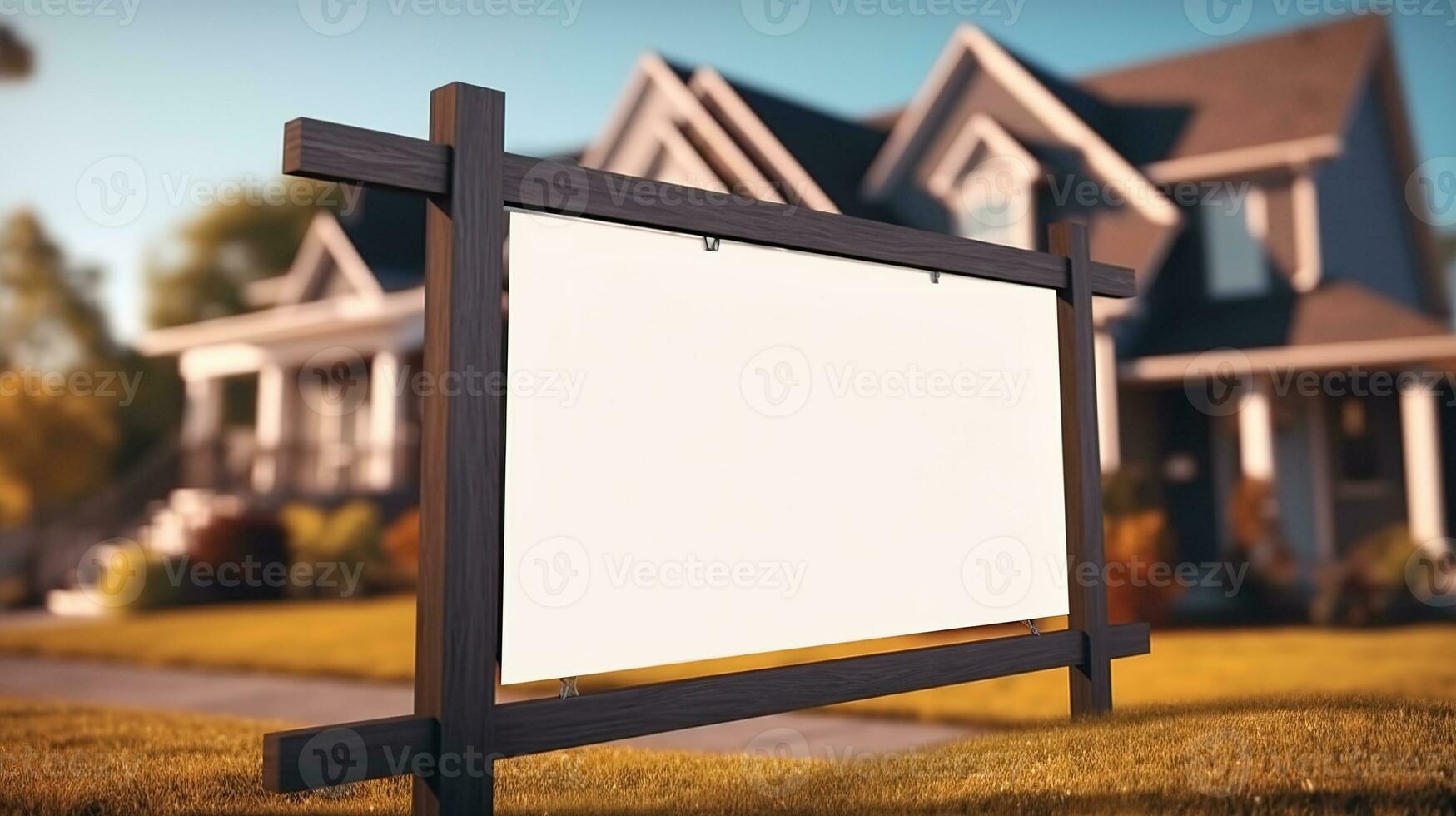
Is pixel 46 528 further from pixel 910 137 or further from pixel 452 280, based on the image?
pixel 452 280

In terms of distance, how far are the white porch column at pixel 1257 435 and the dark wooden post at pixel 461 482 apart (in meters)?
12.5

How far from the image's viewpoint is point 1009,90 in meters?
17.0

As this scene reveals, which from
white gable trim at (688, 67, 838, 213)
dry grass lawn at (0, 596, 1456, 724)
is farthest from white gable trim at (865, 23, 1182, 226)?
dry grass lawn at (0, 596, 1456, 724)

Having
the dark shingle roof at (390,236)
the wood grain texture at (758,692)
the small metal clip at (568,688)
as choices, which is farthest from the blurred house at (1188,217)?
the small metal clip at (568,688)

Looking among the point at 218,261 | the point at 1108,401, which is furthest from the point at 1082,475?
the point at 218,261

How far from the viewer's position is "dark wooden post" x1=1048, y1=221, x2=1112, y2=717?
5.82 meters

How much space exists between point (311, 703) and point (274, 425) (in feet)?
39.8

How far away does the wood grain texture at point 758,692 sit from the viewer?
374cm

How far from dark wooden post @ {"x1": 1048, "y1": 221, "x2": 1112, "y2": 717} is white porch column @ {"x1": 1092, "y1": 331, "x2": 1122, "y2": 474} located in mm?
7546

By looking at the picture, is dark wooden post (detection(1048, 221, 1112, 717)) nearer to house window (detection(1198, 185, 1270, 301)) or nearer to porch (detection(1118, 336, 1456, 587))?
porch (detection(1118, 336, 1456, 587))

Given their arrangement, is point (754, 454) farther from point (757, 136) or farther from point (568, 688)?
point (757, 136)

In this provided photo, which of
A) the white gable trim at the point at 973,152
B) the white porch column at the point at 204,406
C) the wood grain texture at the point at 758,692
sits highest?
the white gable trim at the point at 973,152

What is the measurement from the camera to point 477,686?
356 cm

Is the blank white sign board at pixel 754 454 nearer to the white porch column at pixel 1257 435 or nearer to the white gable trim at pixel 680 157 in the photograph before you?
the white porch column at pixel 1257 435
